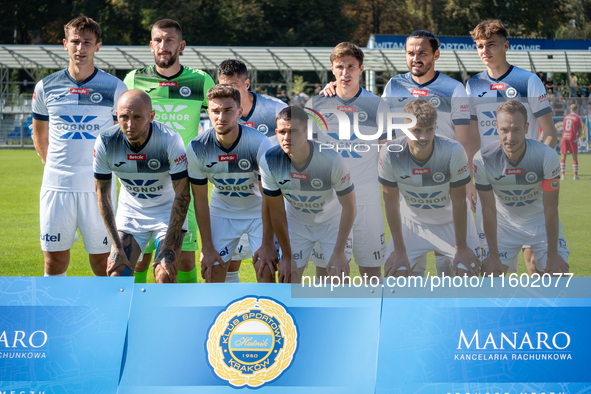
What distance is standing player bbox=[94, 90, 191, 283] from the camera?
151 inches

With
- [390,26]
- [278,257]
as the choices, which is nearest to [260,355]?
[278,257]

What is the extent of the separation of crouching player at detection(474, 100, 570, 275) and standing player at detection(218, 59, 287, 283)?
1748 mm

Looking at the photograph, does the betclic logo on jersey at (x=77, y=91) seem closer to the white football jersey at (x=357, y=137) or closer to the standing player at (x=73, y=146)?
the standing player at (x=73, y=146)

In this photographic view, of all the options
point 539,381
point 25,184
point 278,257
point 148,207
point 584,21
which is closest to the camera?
point 539,381

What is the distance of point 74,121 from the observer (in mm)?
4590

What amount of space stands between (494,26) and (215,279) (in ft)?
9.49

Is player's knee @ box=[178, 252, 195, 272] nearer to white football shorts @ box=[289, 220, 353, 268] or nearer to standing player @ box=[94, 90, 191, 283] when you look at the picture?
standing player @ box=[94, 90, 191, 283]

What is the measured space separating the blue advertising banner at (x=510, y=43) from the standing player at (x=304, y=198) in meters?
27.0

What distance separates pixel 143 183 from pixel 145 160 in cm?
21

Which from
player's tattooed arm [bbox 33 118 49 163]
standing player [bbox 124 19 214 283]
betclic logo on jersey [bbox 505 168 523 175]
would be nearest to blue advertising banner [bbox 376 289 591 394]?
betclic logo on jersey [bbox 505 168 523 175]

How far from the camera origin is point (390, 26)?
43812 mm

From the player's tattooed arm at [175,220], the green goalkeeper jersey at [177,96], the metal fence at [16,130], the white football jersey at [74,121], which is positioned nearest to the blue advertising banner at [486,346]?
the player's tattooed arm at [175,220]

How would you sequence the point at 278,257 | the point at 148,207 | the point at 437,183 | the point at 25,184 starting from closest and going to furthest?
the point at 437,183 → the point at 278,257 → the point at 148,207 → the point at 25,184

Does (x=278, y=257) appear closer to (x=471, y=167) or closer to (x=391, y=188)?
(x=391, y=188)
